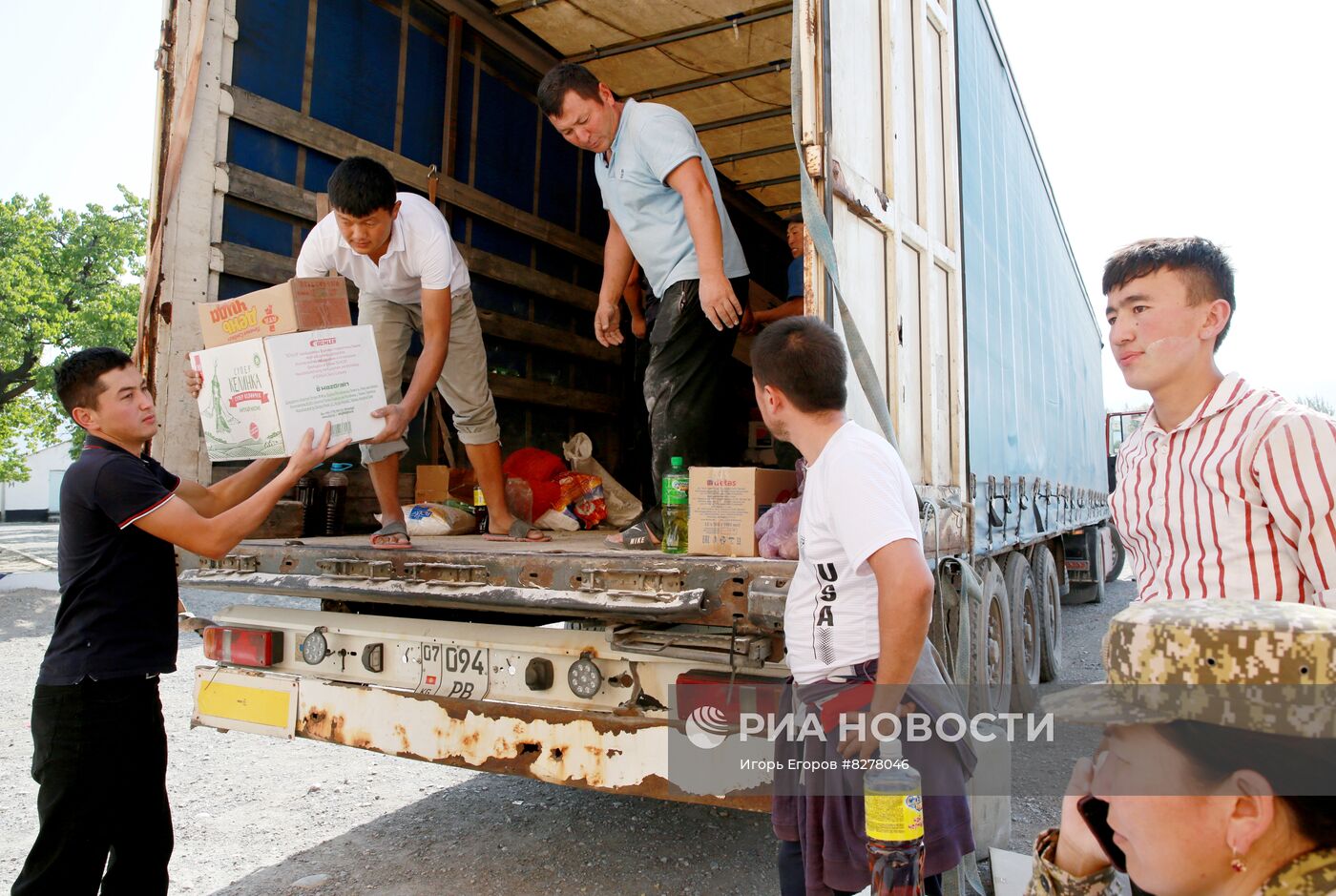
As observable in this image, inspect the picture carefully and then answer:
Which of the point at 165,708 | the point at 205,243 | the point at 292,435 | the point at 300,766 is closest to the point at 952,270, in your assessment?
the point at 292,435

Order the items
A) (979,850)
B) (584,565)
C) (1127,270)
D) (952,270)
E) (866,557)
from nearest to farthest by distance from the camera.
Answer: (1127,270)
(866,557)
(584,565)
(979,850)
(952,270)

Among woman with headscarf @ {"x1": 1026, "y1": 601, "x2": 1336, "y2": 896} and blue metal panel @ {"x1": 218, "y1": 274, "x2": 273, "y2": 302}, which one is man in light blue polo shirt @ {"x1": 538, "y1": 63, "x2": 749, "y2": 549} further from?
woman with headscarf @ {"x1": 1026, "y1": 601, "x2": 1336, "y2": 896}

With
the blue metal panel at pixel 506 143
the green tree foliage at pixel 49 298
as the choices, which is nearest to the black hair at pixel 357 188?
the blue metal panel at pixel 506 143

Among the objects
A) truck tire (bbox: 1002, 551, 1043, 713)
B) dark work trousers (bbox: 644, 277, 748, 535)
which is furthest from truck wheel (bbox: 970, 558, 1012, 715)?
dark work trousers (bbox: 644, 277, 748, 535)

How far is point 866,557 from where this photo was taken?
1644 mm

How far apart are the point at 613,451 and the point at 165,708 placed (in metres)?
3.03

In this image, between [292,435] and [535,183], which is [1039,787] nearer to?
[292,435]

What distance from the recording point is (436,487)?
399 centimetres

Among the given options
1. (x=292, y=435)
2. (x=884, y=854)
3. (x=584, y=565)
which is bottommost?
(x=884, y=854)

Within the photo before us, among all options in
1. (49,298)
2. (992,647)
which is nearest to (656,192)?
(992,647)

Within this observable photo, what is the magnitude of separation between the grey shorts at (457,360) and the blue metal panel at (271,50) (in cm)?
95

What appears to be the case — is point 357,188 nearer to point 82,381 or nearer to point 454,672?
point 82,381

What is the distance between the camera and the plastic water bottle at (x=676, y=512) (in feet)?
8.44

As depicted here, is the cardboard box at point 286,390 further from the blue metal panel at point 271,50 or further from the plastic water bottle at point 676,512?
the blue metal panel at point 271,50
